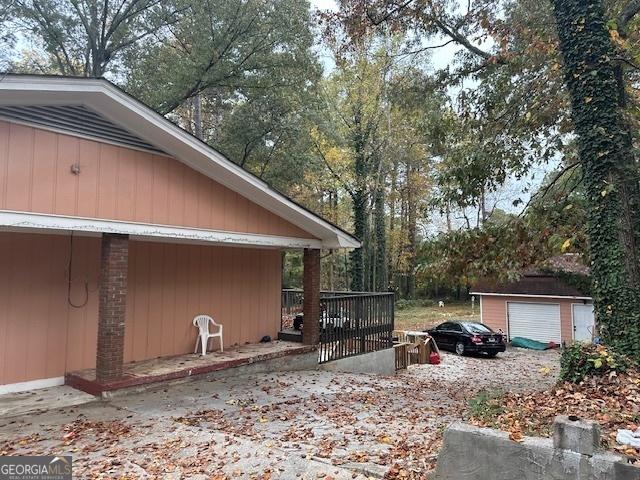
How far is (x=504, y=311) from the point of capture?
22875mm

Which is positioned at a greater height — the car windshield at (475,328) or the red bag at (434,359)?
the car windshield at (475,328)

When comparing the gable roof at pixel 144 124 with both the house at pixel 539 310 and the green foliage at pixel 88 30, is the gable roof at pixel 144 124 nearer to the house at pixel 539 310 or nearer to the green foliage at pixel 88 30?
the green foliage at pixel 88 30

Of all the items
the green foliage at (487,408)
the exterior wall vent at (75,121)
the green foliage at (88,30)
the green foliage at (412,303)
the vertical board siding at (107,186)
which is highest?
the green foliage at (88,30)

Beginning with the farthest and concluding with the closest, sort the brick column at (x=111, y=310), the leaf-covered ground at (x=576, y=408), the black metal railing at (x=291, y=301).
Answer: the black metal railing at (x=291, y=301)
the brick column at (x=111, y=310)
the leaf-covered ground at (x=576, y=408)

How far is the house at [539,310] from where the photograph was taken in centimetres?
2072

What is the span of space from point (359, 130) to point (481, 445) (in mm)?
21205

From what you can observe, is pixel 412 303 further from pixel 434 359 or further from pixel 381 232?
pixel 434 359

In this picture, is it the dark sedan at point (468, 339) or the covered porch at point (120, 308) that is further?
→ the dark sedan at point (468, 339)

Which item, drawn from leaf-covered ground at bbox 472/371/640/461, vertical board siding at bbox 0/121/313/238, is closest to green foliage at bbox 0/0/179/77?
vertical board siding at bbox 0/121/313/238

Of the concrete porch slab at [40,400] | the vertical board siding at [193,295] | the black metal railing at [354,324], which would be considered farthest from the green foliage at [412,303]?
the concrete porch slab at [40,400]

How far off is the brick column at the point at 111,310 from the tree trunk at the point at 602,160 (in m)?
6.79

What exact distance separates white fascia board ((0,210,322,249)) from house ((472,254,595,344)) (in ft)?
47.7

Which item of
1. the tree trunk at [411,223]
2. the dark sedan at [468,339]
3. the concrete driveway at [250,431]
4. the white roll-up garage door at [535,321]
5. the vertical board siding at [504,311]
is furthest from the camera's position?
the tree trunk at [411,223]

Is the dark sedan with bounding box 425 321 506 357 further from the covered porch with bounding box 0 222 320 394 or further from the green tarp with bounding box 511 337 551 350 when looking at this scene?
the covered porch with bounding box 0 222 320 394
